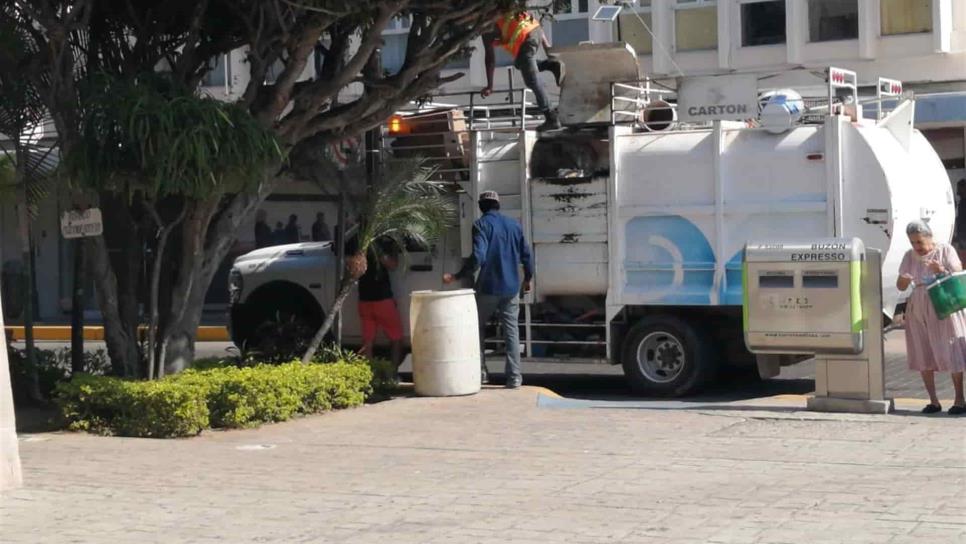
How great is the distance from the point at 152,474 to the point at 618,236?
560 centimetres

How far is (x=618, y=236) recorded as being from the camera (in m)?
13.6

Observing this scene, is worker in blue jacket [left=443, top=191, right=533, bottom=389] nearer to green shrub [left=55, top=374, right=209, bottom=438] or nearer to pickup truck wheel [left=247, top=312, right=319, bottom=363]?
pickup truck wheel [left=247, top=312, right=319, bottom=363]

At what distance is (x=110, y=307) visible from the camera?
12.3 metres

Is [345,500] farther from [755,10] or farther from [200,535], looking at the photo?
[755,10]

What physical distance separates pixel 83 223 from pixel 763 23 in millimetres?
17018

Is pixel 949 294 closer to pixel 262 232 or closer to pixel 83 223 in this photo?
pixel 83 223

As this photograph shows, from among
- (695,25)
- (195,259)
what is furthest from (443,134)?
(695,25)

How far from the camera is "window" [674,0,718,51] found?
87.0 feet

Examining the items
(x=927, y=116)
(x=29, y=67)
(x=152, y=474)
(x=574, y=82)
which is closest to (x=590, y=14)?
(x=927, y=116)

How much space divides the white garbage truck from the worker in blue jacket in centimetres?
46

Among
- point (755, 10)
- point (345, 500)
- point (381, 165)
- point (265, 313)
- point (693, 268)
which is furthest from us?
point (755, 10)

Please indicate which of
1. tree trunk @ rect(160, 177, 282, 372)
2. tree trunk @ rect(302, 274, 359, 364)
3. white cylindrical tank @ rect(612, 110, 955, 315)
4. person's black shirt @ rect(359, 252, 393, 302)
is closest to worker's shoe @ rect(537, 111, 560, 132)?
white cylindrical tank @ rect(612, 110, 955, 315)

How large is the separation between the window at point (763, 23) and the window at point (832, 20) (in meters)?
0.54

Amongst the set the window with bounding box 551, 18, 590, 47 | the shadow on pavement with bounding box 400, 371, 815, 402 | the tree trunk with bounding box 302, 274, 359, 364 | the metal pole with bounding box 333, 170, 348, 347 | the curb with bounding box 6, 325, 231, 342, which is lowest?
the shadow on pavement with bounding box 400, 371, 815, 402
